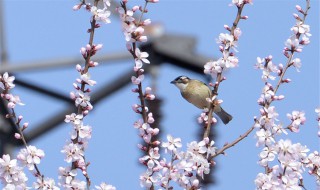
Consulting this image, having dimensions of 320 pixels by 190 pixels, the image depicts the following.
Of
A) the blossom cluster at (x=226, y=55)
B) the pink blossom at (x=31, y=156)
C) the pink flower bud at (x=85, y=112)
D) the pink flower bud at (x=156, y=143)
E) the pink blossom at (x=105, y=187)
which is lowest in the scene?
the pink blossom at (x=105, y=187)

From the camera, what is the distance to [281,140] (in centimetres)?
463

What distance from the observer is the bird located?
5888 mm

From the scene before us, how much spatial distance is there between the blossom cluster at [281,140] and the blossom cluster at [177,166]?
1.00ft

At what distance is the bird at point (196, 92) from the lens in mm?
5888

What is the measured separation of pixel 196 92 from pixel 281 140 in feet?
5.15

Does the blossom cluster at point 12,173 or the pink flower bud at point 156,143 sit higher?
the pink flower bud at point 156,143

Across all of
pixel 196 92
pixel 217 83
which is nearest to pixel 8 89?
pixel 217 83

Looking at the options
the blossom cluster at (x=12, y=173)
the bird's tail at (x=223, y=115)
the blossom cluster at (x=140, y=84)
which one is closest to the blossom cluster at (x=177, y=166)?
the blossom cluster at (x=140, y=84)

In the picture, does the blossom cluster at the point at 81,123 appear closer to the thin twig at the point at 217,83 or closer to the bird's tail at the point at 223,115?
the thin twig at the point at 217,83

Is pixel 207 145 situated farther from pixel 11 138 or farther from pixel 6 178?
pixel 11 138

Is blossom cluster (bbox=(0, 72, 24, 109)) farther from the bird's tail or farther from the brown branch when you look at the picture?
the bird's tail

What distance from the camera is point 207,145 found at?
4562 mm

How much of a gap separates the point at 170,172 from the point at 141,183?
153 mm

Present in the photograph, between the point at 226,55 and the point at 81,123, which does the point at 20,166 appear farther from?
the point at 226,55
